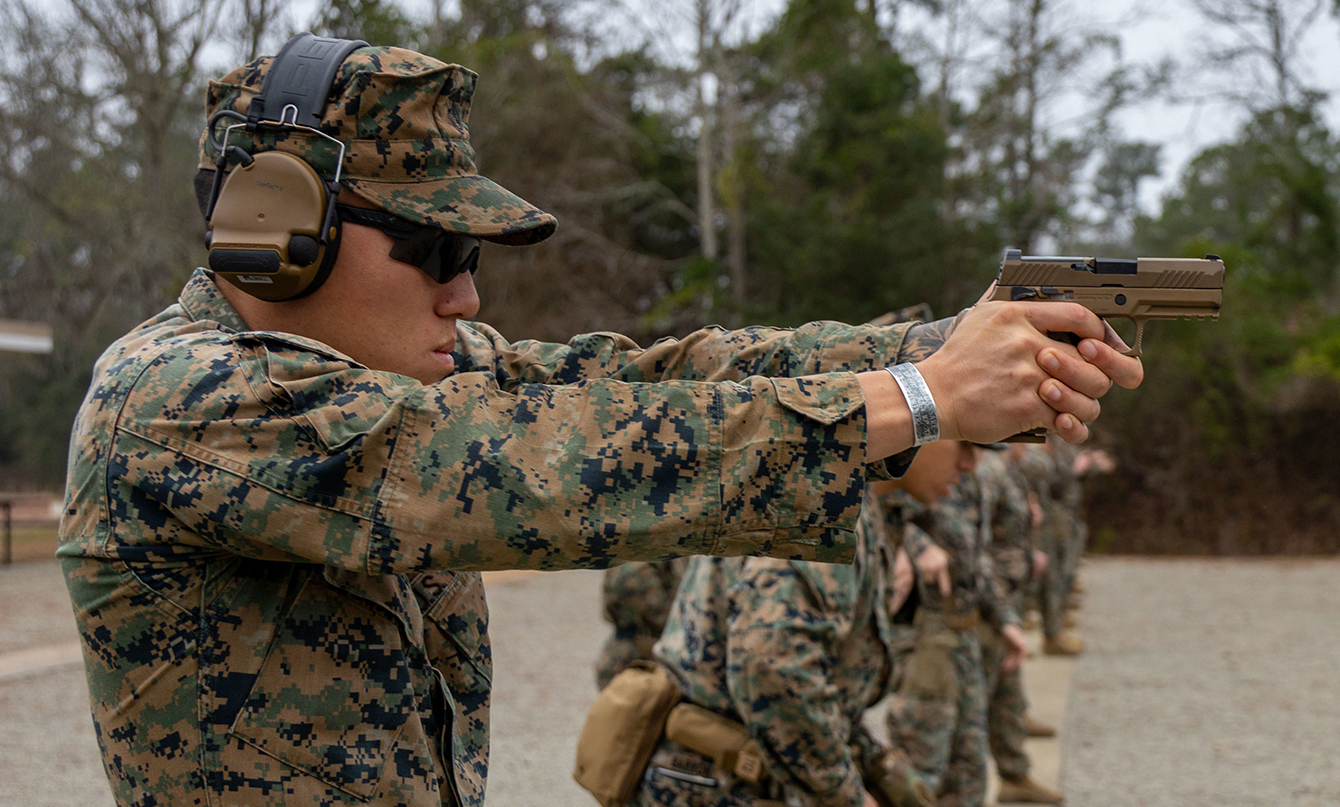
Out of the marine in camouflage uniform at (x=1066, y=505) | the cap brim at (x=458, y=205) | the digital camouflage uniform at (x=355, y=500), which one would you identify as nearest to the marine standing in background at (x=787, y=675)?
the digital camouflage uniform at (x=355, y=500)

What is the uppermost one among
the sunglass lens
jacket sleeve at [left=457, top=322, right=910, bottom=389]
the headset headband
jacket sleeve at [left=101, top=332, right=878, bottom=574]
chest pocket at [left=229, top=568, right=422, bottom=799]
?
the headset headband

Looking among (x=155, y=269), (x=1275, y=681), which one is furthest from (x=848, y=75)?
(x=1275, y=681)

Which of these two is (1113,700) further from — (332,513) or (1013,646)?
(332,513)

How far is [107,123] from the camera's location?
1975 cm

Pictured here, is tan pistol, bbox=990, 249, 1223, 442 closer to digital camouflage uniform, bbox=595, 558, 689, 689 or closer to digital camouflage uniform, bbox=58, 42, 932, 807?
digital camouflage uniform, bbox=58, 42, 932, 807

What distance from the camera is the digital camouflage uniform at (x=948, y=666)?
523cm

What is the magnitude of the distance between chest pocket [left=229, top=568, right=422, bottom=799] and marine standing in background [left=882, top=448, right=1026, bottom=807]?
10.6ft

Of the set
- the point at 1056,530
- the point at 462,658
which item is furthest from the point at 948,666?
the point at 1056,530

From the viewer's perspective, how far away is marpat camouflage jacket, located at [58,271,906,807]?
1.51m

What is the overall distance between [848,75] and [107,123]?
13005 millimetres

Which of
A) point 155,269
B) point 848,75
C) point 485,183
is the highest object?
point 848,75

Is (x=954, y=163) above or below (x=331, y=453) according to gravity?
above

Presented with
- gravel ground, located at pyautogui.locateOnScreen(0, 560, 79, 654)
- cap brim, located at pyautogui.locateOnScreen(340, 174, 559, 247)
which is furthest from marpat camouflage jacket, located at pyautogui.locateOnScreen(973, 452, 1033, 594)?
gravel ground, located at pyautogui.locateOnScreen(0, 560, 79, 654)

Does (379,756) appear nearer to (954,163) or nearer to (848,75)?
(848,75)
